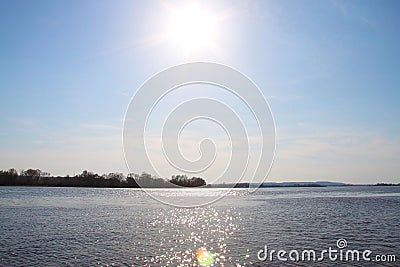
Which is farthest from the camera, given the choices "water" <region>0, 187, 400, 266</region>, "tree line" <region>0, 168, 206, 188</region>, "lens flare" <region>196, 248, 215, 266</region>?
"tree line" <region>0, 168, 206, 188</region>

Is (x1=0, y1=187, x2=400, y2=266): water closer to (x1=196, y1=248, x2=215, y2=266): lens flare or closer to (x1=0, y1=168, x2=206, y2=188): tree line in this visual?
(x1=196, y1=248, x2=215, y2=266): lens flare

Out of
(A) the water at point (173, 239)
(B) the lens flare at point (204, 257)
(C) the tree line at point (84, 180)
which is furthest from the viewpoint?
(C) the tree line at point (84, 180)

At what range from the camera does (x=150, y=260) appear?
75.0ft

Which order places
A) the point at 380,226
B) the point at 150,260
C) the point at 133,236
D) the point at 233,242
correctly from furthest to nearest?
1. the point at 380,226
2. the point at 133,236
3. the point at 233,242
4. the point at 150,260

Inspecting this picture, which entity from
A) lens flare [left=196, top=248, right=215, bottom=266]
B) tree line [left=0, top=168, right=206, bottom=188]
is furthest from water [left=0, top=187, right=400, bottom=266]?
tree line [left=0, top=168, right=206, bottom=188]

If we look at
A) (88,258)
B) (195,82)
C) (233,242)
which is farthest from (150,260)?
(195,82)

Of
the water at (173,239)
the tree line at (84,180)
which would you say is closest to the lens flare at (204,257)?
the water at (173,239)

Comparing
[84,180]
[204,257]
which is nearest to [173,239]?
[204,257]

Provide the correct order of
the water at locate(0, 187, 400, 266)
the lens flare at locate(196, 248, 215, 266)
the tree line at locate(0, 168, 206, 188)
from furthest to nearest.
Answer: the tree line at locate(0, 168, 206, 188) < the water at locate(0, 187, 400, 266) < the lens flare at locate(196, 248, 215, 266)

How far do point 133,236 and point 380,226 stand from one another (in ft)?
81.4

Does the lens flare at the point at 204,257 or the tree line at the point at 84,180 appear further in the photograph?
the tree line at the point at 84,180

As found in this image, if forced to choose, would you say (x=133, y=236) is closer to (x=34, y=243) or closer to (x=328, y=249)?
(x=34, y=243)

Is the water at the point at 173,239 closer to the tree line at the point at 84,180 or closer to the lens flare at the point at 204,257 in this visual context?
the lens flare at the point at 204,257

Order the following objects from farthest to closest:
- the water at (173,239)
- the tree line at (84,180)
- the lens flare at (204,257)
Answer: the tree line at (84,180), the water at (173,239), the lens flare at (204,257)
